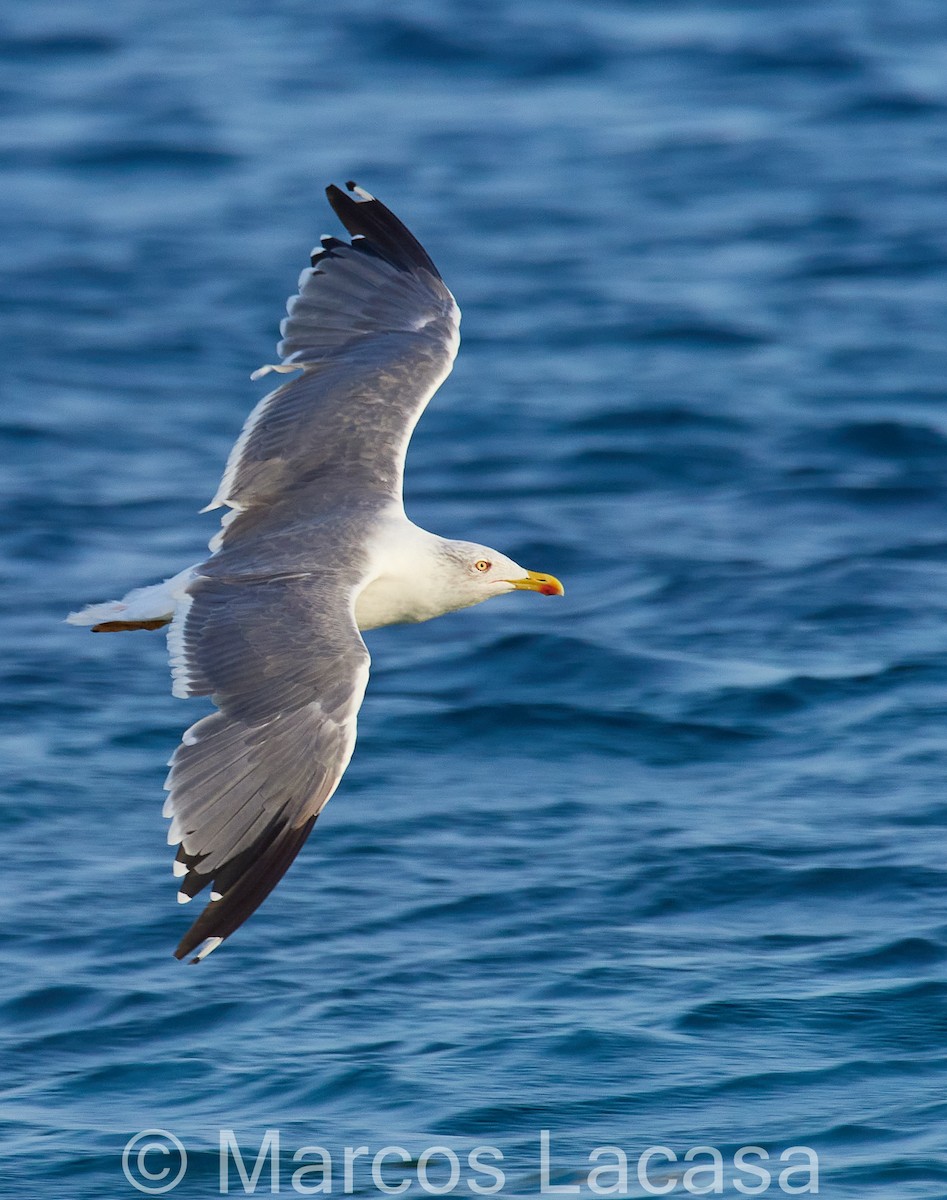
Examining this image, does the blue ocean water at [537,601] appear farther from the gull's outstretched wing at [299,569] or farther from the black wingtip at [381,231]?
the black wingtip at [381,231]

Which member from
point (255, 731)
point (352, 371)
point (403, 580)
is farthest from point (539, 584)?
point (255, 731)

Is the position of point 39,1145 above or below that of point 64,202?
below

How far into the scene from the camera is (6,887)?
8.46 metres

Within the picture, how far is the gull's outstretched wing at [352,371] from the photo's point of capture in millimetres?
8094

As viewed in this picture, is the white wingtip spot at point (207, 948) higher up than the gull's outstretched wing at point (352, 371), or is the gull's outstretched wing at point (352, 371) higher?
the gull's outstretched wing at point (352, 371)

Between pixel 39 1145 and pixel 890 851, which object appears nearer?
pixel 39 1145

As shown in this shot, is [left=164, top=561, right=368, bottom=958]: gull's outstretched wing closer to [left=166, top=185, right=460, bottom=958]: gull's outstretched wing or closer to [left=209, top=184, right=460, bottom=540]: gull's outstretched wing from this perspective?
[left=166, top=185, right=460, bottom=958]: gull's outstretched wing

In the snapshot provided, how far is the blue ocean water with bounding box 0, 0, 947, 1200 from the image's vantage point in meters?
7.26

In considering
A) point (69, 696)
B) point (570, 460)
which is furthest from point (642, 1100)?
point (570, 460)

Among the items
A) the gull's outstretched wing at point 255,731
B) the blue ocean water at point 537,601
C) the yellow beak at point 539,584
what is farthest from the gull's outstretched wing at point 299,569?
the blue ocean water at point 537,601

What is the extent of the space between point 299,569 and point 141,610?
A: 2.02ft

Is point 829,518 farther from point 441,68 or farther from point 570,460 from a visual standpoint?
point 441,68

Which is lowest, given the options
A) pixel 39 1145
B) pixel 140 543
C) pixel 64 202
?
pixel 39 1145

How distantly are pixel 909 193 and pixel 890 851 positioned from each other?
378 inches
